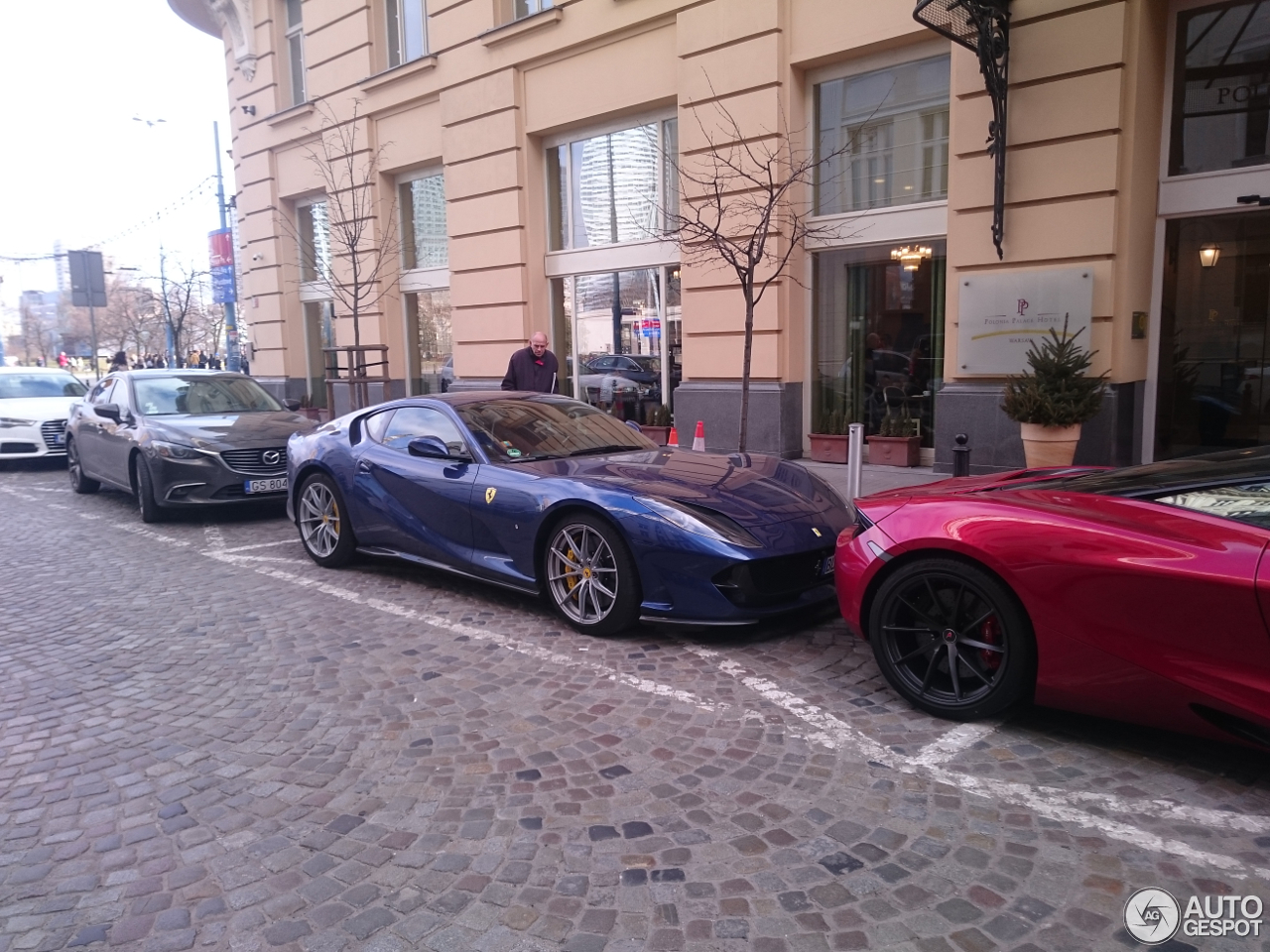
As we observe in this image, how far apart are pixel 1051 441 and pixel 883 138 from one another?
434 cm

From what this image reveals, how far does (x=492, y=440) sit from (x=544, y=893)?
12.4 ft

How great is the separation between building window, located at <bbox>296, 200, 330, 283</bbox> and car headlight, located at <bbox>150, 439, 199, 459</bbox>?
10912 millimetres

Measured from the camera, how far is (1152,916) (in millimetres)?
2582

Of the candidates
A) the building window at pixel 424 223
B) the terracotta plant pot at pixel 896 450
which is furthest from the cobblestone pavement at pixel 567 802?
the building window at pixel 424 223

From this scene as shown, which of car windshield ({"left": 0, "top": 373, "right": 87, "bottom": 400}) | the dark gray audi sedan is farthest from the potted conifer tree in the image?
car windshield ({"left": 0, "top": 373, "right": 87, "bottom": 400})

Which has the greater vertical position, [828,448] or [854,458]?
[854,458]

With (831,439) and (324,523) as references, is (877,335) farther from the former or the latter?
(324,523)

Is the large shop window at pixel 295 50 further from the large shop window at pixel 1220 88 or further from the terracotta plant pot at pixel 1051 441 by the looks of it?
the terracotta plant pot at pixel 1051 441

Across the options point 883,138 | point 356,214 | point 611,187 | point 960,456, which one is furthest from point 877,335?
point 356,214

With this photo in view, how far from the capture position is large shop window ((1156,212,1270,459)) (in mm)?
8992

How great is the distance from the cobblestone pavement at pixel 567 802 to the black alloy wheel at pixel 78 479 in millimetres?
6891

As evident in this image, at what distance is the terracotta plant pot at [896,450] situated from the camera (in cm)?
1037

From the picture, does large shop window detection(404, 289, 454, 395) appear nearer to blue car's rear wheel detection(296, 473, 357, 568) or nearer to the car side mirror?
blue car's rear wheel detection(296, 473, 357, 568)

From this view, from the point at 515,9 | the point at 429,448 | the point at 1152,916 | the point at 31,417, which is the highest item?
the point at 515,9
